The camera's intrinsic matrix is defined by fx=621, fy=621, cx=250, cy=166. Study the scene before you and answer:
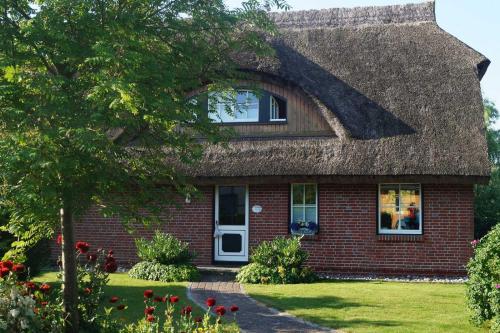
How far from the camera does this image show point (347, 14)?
20.2 meters

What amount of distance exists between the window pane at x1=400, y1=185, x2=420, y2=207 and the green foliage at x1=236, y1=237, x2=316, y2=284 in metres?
3.10

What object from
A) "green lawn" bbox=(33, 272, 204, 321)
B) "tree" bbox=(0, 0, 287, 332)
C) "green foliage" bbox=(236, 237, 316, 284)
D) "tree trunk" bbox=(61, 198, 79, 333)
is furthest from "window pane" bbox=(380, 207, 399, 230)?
"tree trunk" bbox=(61, 198, 79, 333)

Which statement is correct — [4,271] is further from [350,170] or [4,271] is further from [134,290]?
[350,170]

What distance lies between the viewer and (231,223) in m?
16.5

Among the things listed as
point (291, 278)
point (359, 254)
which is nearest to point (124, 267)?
point (291, 278)

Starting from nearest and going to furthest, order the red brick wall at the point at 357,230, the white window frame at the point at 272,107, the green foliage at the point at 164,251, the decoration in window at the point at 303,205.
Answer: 1. the green foliage at the point at 164,251
2. the red brick wall at the point at 357,230
3. the decoration in window at the point at 303,205
4. the white window frame at the point at 272,107

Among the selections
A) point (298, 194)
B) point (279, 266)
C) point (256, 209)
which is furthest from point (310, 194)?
point (279, 266)

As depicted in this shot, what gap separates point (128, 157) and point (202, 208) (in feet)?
30.4

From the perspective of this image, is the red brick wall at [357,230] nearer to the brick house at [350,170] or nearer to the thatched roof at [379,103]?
the brick house at [350,170]

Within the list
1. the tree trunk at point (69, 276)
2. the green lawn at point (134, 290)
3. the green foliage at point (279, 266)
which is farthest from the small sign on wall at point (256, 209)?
the tree trunk at point (69, 276)

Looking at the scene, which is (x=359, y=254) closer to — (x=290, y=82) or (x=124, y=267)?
(x=290, y=82)

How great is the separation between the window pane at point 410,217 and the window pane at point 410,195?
11cm

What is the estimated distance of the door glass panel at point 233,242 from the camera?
16438 mm

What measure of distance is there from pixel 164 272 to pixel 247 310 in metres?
4.16
